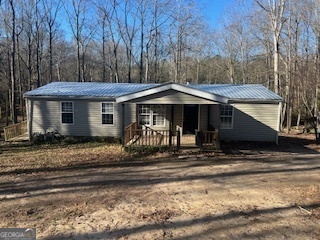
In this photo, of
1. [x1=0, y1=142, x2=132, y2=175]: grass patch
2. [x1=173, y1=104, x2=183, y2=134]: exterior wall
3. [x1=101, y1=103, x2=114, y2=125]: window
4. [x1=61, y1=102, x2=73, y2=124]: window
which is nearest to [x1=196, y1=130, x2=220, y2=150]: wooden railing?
[x1=173, y1=104, x2=183, y2=134]: exterior wall

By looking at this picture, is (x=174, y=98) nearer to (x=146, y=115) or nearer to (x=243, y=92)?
(x=146, y=115)

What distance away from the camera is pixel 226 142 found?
14906 millimetres

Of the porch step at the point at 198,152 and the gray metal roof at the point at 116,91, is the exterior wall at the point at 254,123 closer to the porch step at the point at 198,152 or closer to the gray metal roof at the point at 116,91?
the gray metal roof at the point at 116,91

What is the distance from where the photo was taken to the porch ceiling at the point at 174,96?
11656mm

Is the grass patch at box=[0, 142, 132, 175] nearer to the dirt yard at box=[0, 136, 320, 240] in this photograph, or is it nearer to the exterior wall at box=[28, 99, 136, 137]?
the dirt yard at box=[0, 136, 320, 240]

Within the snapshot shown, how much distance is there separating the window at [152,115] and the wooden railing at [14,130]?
8.39 metres

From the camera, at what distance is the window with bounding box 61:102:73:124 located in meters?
15.7

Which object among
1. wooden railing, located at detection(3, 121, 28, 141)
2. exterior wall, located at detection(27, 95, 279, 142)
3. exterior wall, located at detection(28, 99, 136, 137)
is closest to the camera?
exterior wall, located at detection(27, 95, 279, 142)

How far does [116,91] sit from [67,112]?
327 centimetres

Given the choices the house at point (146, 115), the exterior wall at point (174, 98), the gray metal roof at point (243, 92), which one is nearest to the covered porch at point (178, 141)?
the exterior wall at point (174, 98)

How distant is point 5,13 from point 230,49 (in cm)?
2863

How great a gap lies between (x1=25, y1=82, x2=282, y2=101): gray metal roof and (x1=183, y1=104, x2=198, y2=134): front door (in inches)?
57.0

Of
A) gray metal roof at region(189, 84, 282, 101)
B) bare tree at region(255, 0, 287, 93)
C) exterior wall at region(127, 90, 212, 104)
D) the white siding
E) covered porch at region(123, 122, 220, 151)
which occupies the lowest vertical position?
covered porch at region(123, 122, 220, 151)

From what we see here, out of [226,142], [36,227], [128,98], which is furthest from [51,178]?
[226,142]
